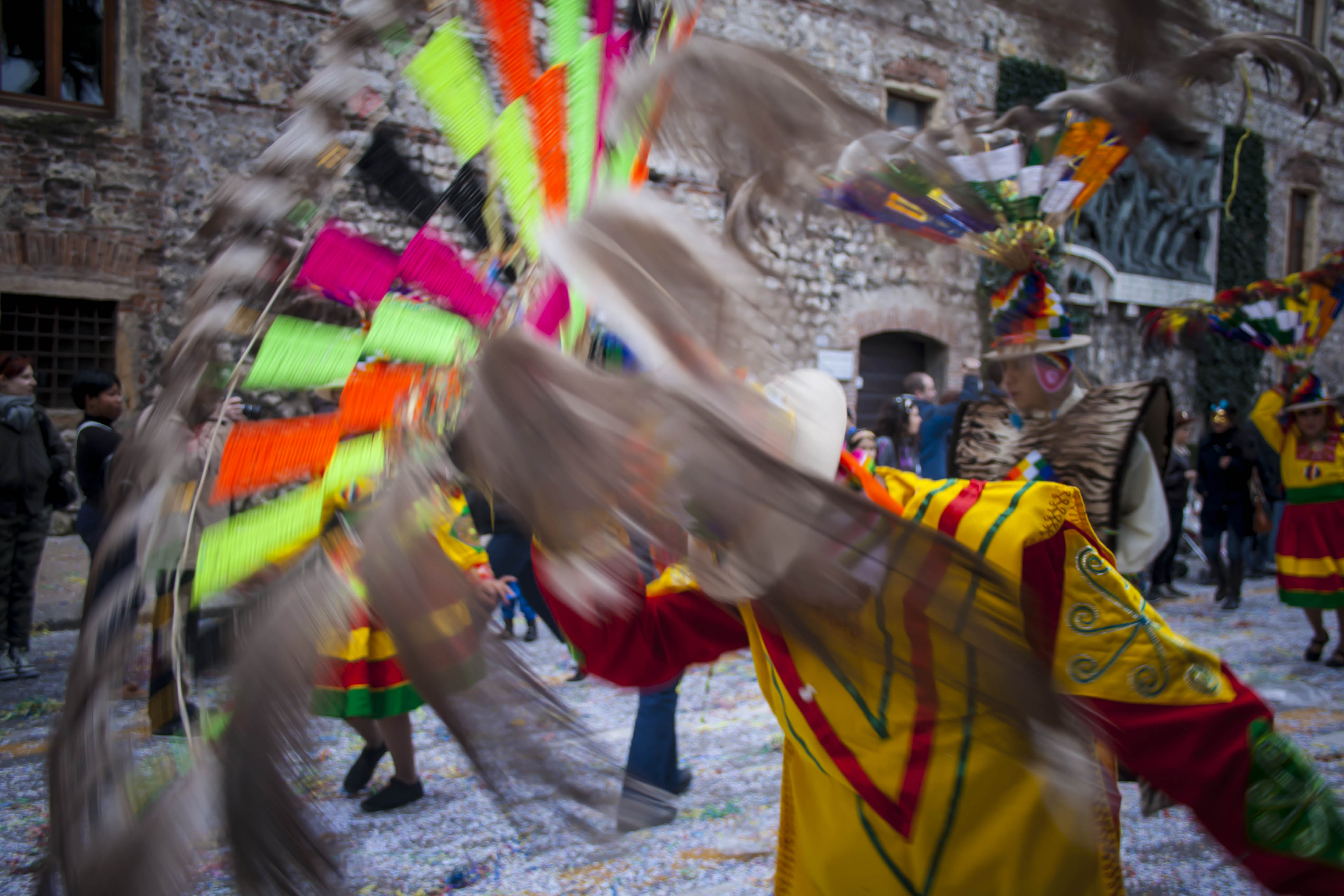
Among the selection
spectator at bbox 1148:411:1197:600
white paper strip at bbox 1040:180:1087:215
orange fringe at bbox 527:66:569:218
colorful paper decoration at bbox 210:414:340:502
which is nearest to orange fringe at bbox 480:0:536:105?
orange fringe at bbox 527:66:569:218

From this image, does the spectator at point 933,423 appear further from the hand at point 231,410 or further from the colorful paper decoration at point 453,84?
the hand at point 231,410

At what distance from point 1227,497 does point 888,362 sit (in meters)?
5.32

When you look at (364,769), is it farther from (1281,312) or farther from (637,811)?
(1281,312)

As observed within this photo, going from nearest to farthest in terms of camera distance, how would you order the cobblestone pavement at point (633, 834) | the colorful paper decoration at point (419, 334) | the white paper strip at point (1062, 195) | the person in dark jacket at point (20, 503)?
1. the colorful paper decoration at point (419, 334)
2. the white paper strip at point (1062, 195)
3. the cobblestone pavement at point (633, 834)
4. the person in dark jacket at point (20, 503)

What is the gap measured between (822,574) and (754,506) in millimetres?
72

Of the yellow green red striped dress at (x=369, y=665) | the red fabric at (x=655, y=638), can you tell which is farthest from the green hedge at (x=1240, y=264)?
the red fabric at (x=655, y=638)

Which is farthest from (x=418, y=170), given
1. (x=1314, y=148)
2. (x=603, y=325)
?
(x=1314, y=148)

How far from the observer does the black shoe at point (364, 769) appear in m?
3.59

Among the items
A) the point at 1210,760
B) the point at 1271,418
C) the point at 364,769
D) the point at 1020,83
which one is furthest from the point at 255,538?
the point at 1020,83

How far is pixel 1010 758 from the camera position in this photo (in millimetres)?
1086

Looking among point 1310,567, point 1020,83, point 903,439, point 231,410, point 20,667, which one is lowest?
point 20,667

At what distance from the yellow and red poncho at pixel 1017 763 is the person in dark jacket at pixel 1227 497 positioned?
7.84 metres

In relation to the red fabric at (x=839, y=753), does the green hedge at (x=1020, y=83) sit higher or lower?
higher

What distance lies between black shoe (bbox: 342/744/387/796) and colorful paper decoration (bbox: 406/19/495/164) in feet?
10.5
